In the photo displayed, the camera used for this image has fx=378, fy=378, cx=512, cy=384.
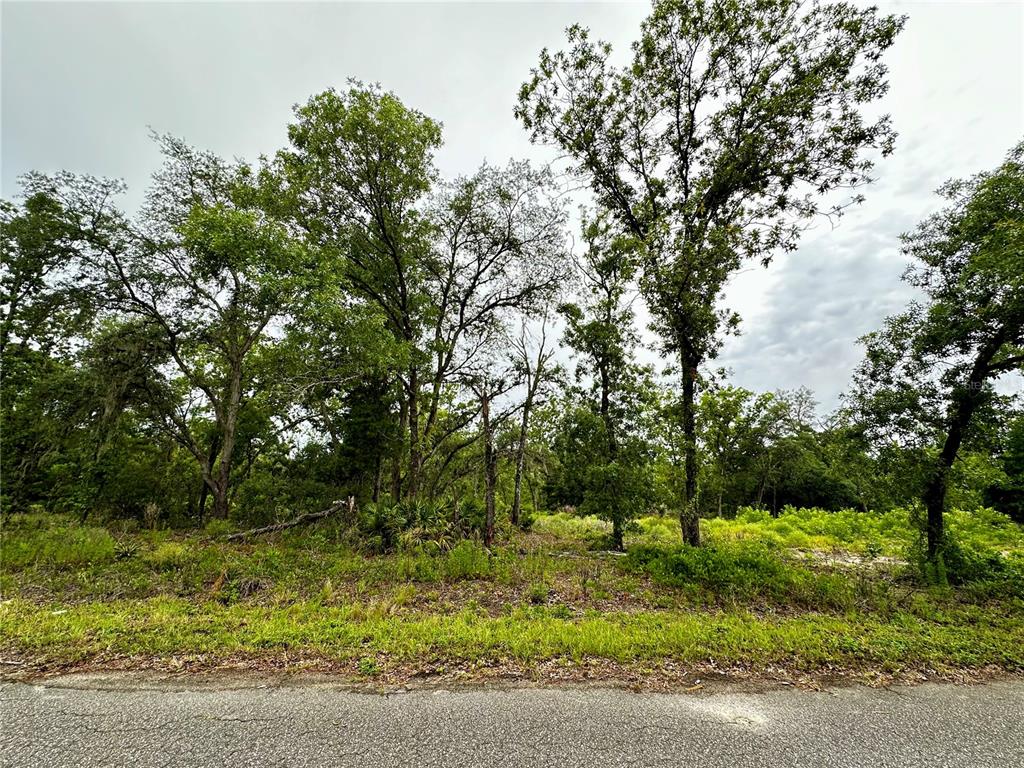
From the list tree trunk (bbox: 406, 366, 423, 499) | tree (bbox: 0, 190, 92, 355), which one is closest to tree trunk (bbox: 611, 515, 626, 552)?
tree trunk (bbox: 406, 366, 423, 499)

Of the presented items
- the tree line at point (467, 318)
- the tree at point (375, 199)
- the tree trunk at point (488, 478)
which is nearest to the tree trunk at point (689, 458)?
the tree line at point (467, 318)

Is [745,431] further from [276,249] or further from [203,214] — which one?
[203,214]

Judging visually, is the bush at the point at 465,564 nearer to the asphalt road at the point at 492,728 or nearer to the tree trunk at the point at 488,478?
the tree trunk at the point at 488,478

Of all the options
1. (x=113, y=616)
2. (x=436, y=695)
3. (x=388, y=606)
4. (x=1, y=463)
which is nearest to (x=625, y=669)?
(x=436, y=695)

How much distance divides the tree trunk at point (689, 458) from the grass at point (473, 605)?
0.93 m

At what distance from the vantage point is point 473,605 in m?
5.57

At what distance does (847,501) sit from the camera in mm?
27484

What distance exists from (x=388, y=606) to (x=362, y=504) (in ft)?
29.1

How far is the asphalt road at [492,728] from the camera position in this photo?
2441 millimetres

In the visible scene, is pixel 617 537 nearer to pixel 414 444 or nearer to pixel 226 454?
pixel 414 444

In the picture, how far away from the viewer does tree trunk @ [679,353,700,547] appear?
344 inches

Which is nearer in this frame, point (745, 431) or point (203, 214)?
point (203, 214)

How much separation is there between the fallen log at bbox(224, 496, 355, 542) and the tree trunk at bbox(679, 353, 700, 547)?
862 centimetres

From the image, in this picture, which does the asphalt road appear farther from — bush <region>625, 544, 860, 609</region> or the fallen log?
the fallen log
